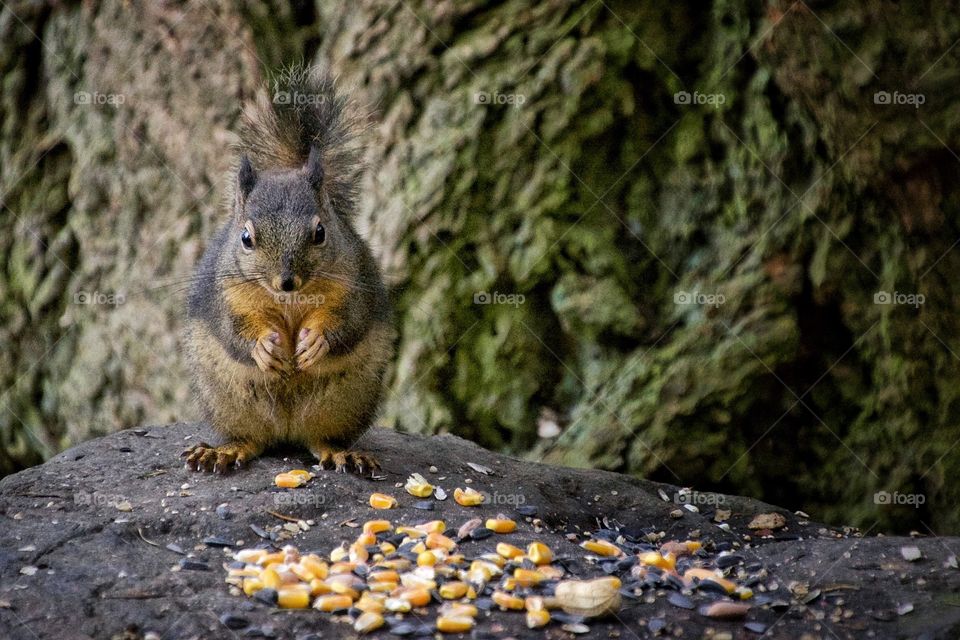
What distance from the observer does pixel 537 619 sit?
8.02 feet

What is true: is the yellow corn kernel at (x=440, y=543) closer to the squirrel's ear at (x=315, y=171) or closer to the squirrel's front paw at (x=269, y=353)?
the squirrel's front paw at (x=269, y=353)

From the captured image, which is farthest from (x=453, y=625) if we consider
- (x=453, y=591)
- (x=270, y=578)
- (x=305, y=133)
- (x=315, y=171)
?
(x=305, y=133)

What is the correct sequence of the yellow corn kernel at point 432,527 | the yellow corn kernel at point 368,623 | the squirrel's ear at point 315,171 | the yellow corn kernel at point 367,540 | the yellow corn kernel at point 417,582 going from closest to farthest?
the yellow corn kernel at point 368,623 → the yellow corn kernel at point 417,582 → the yellow corn kernel at point 367,540 → the yellow corn kernel at point 432,527 → the squirrel's ear at point 315,171

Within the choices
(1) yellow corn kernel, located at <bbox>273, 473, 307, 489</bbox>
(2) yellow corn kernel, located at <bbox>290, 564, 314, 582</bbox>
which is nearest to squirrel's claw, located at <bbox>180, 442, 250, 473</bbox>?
(1) yellow corn kernel, located at <bbox>273, 473, 307, 489</bbox>

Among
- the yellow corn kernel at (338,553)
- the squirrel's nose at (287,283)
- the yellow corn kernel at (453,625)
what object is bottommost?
the yellow corn kernel at (453,625)

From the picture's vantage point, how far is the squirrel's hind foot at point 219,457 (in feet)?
11.4

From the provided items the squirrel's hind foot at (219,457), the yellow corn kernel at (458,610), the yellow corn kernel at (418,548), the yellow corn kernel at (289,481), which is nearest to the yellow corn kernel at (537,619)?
the yellow corn kernel at (458,610)

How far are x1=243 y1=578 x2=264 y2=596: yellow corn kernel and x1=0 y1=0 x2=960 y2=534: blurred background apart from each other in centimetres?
206

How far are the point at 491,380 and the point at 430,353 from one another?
0.95 ft

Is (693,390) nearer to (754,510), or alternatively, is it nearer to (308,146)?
(754,510)

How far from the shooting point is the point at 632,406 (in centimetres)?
437

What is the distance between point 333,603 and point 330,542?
469 millimetres

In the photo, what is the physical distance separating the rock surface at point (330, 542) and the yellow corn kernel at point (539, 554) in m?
0.08

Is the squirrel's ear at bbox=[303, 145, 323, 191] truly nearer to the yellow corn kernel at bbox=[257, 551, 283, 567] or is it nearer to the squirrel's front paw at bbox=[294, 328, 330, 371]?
the squirrel's front paw at bbox=[294, 328, 330, 371]
